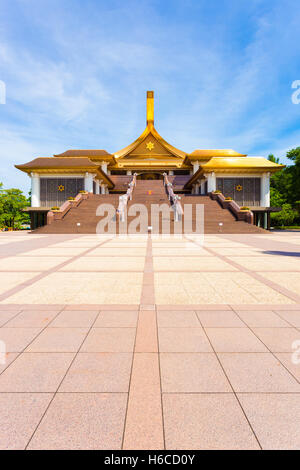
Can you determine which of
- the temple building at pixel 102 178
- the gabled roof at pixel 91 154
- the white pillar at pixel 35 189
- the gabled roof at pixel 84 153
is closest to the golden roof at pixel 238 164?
the temple building at pixel 102 178

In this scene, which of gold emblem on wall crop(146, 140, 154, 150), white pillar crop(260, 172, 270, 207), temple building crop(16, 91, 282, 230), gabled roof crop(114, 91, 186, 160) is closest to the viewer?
temple building crop(16, 91, 282, 230)

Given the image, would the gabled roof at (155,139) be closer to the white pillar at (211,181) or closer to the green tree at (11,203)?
the white pillar at (211,181)

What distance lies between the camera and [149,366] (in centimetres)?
275

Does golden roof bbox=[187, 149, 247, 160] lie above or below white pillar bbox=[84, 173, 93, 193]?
above

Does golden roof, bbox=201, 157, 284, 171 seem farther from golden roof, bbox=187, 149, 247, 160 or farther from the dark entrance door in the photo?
the dark entrance door

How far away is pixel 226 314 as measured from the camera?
4215 millimetres

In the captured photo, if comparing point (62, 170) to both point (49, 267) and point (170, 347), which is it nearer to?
point (49, 267)

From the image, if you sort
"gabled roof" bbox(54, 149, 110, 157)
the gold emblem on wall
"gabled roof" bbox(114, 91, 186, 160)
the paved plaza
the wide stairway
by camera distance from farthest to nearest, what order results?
the gold emblem on wall, "gabled roof" bbox(114, 91, 186, 160), "gabled roof" bbox(54, 149, 110, 157), the wide stairway, the paved plaza

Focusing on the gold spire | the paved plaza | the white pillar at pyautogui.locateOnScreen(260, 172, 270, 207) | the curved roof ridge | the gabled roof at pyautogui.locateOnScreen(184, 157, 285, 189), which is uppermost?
the gold spire

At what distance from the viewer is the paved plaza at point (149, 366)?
1.90 meters

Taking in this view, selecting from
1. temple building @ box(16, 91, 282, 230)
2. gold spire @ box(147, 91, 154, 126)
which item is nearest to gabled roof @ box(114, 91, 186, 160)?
gold spire @ box(147, 91, 154, 126)

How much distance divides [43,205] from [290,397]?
33520mm

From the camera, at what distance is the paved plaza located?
1.90 meters
